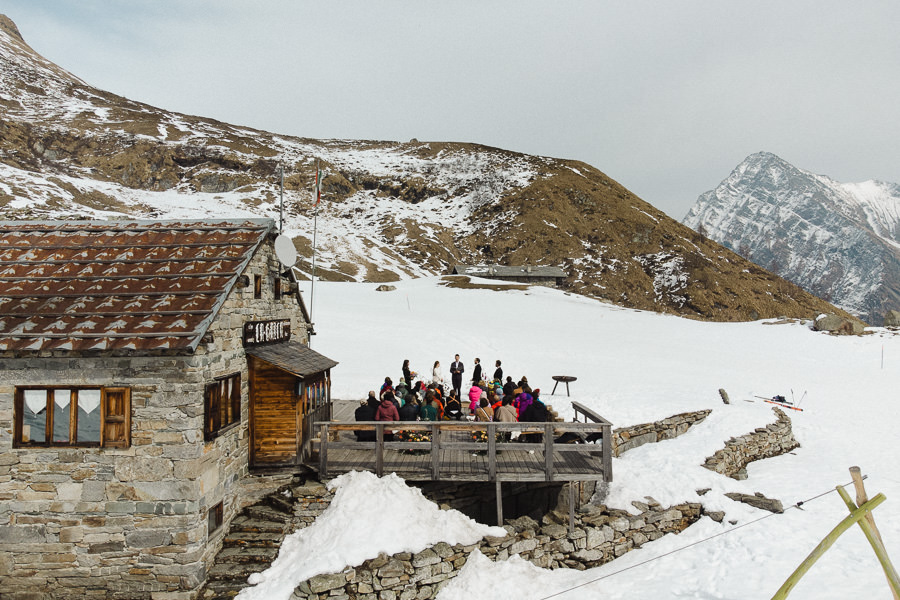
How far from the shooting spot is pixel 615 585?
392 inches

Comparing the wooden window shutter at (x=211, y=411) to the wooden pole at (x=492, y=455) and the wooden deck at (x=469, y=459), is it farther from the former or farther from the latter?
the wooden pole at (x=492, y=455)

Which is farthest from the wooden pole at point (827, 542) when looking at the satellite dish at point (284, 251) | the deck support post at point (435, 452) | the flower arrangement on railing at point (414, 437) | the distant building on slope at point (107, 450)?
the satellite dish at point (284, 251)

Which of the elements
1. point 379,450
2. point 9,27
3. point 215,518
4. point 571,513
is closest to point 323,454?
point 379,450

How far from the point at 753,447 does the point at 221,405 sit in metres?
16.6

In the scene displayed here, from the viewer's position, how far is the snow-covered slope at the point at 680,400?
9820 millimetres

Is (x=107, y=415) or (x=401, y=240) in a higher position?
(x=401, y=240)

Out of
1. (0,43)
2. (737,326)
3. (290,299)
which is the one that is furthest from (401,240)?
(0,43)

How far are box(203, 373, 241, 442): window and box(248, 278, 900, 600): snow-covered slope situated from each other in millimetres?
3053

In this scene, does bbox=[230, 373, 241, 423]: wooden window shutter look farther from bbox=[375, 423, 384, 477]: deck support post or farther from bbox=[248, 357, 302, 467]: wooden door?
bbox=[375, 423, 384, 477]: deck support post

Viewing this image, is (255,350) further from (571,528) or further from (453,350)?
(453,350)

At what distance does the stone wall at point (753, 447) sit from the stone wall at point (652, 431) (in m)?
1.47

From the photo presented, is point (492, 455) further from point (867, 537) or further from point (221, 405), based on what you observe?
point (867, 537)

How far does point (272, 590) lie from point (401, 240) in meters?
92.0

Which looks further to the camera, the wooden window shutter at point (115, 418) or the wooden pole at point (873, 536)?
the wooden window shutter at point (115, 418)
